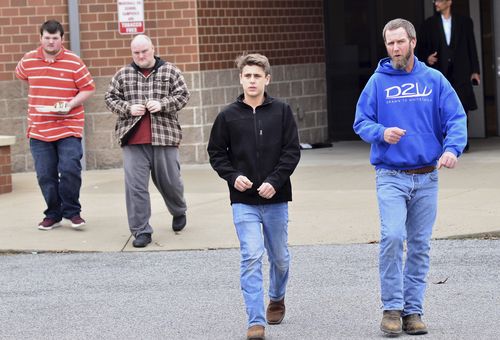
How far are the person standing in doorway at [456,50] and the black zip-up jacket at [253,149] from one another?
8192 millimetres

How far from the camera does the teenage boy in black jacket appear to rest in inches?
279

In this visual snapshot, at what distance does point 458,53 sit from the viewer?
596 inches

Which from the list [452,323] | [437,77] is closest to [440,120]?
[437,77]

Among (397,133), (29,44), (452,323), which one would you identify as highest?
(29,44)

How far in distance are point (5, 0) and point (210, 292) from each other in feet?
26.0

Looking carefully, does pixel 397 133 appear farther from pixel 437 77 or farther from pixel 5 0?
pixel 5 0

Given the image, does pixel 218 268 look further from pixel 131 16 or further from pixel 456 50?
pixel 456 50

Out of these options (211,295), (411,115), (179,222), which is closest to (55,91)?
(179,222)

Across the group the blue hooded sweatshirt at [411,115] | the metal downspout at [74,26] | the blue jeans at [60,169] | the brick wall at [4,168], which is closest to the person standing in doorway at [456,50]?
the metal downspout at [74,26]

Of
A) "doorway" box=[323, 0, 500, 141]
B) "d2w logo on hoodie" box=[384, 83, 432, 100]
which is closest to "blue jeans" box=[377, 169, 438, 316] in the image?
"d2w logo on hoodie" box=[384, 83, 432, 100]

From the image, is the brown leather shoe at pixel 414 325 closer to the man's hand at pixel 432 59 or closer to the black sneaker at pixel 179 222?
the black sneaker at pixel 179 222

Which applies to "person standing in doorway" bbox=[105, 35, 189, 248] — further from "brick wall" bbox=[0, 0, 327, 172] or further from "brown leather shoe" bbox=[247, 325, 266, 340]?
"brick wall" bbox=[0, 0, 327, 172]

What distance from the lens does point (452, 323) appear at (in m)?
7.21

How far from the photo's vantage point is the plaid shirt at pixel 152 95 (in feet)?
33.1
